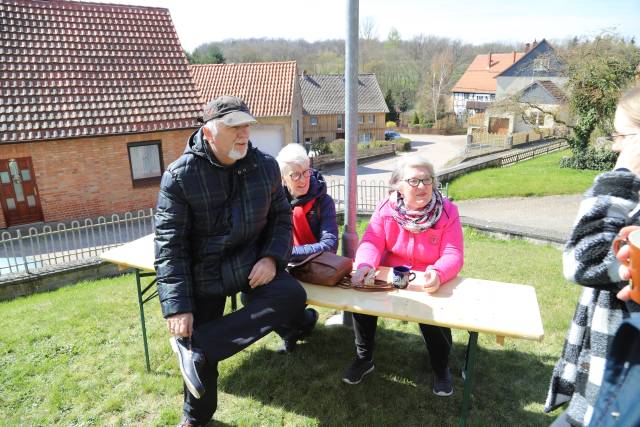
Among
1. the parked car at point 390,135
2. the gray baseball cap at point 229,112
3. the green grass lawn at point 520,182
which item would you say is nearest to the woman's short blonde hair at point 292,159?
the gray baseball cap at point 229,112

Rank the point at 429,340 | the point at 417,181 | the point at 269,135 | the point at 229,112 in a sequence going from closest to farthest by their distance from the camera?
the point at 229,112, the point at 417,181, the point at 429,340, the point at 269,135

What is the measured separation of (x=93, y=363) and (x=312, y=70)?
6225 centimetres

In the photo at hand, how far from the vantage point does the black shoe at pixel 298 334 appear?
159 inches

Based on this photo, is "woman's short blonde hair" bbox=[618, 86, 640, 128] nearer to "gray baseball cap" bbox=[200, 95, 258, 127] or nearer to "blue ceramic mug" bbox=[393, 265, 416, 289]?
"blue ceramic mug" bbox=[393, 265, 416, 289]

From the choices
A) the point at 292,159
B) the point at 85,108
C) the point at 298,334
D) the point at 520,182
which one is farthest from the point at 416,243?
the point at 520,182

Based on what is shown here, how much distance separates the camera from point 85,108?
39.4ft

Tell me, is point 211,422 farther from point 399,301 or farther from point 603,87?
point 603,87

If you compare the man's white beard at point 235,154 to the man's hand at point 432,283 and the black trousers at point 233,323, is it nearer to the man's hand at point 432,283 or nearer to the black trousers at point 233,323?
the black trousers at point 233,323

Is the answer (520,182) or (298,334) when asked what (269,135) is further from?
(298,334)

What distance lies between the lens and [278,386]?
3607mm

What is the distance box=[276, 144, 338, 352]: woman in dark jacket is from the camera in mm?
3658

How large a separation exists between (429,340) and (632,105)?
2.11 m

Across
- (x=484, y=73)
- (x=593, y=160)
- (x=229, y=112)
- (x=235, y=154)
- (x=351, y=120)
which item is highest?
(x=484, y=73)

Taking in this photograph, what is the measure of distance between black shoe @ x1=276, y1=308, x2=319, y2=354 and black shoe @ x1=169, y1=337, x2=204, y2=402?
1.40 metres
